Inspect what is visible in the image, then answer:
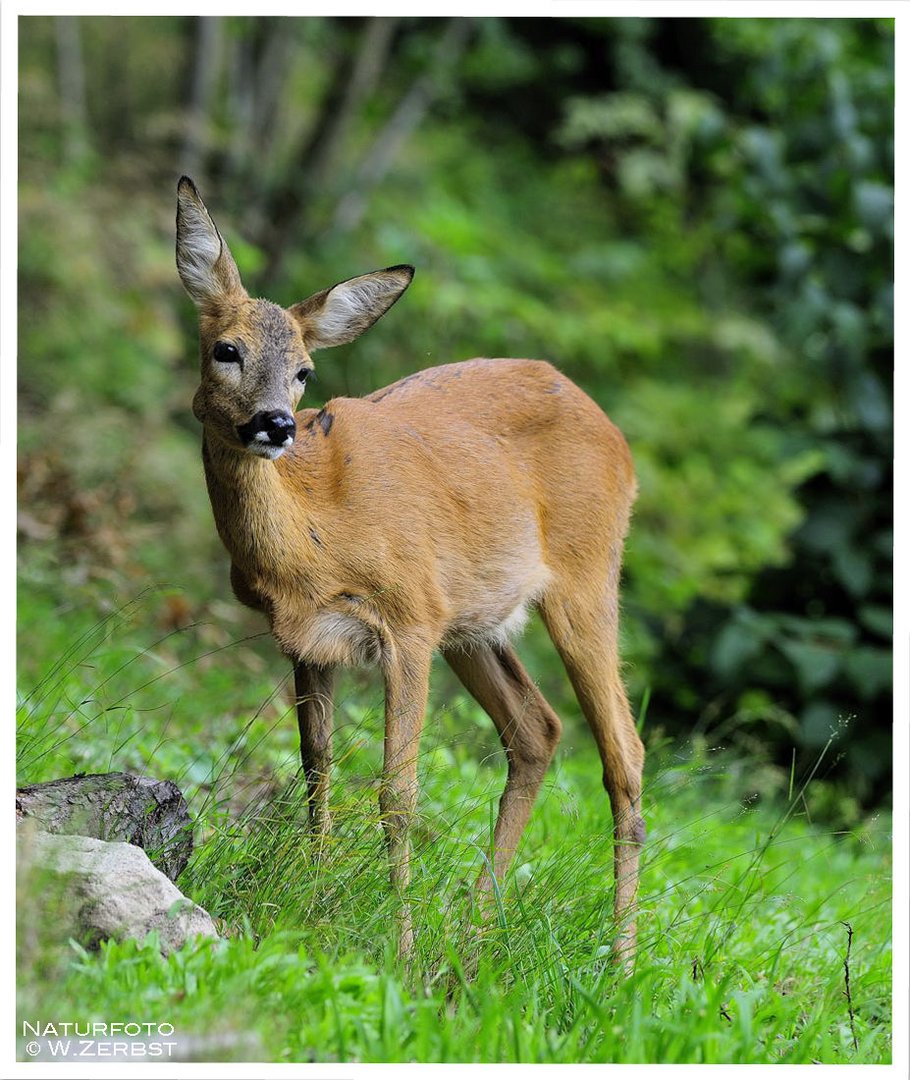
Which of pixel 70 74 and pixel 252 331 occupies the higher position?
pixel 70 74

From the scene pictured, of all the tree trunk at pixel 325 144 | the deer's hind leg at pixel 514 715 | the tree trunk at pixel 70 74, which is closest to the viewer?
the deer's hind leg at pixel 514 715

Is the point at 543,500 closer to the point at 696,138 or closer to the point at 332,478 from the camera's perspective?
the point at 332,478

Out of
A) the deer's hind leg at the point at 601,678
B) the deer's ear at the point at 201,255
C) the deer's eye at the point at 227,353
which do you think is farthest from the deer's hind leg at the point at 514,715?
the deer's ear at the point at 201,255

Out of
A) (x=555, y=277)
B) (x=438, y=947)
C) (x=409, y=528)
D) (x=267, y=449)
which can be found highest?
(x=267, y=449)

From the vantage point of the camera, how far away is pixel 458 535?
4.59 metres

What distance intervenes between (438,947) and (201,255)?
82.5 inches

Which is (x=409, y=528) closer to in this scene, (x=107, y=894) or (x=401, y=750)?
(x=401, y=750)

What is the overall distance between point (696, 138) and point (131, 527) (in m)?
4.11

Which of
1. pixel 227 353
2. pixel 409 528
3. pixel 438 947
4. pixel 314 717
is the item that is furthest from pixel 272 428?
pixel 438 947

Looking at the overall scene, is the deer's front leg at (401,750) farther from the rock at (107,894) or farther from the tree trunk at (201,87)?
the tree trunk at (201,87)

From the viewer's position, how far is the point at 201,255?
4078 millimetres

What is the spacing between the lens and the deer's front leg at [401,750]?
13.1 feet

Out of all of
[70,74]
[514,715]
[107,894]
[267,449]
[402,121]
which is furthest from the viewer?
[402,121]

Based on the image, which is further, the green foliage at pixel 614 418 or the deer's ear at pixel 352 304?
the deer's ear at pixel 352 304
